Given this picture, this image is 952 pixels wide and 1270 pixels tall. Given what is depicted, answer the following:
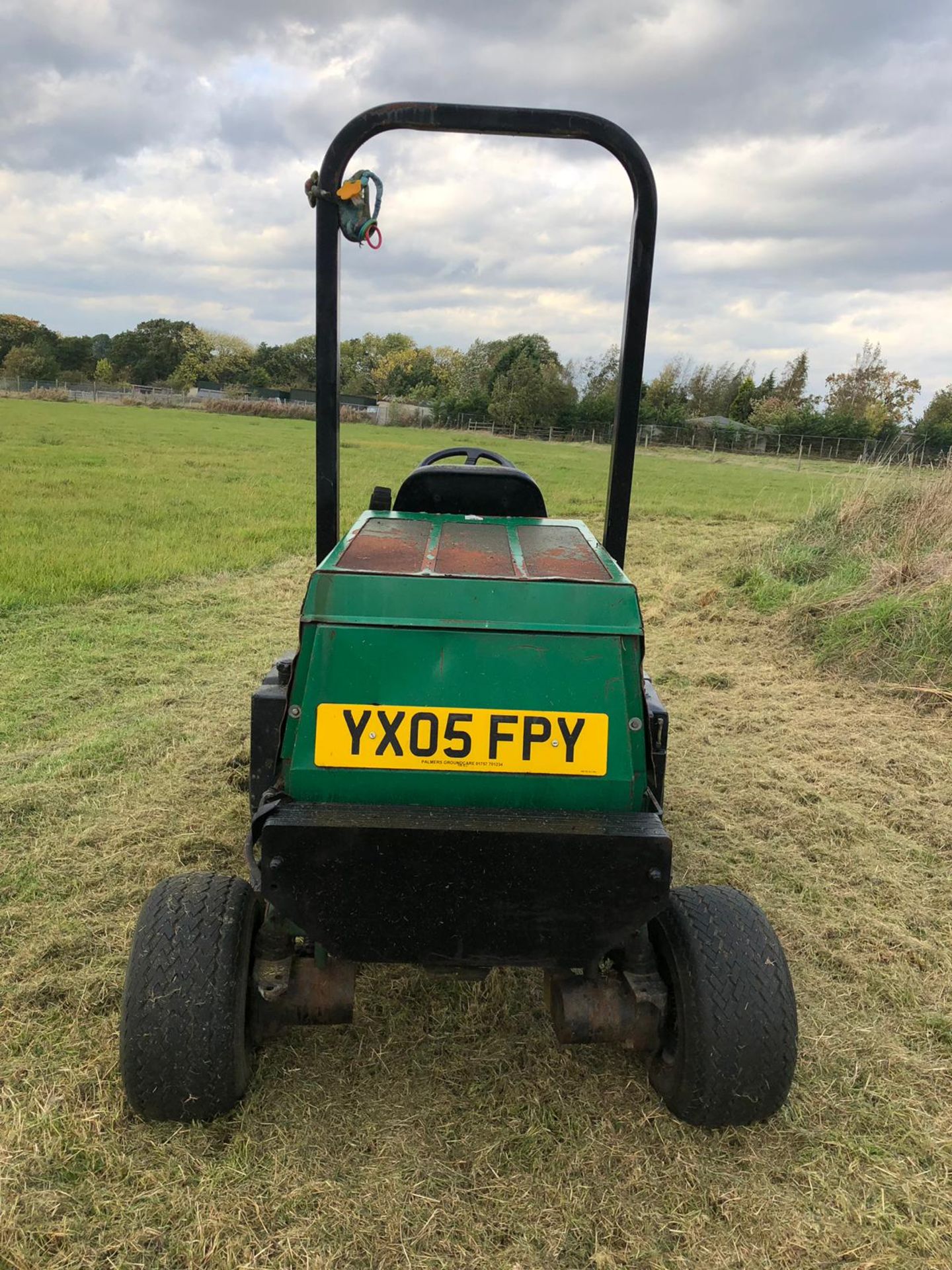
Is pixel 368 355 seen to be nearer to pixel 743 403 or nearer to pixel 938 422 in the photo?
pixel 743 403

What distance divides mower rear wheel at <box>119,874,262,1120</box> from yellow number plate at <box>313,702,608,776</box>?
52cm

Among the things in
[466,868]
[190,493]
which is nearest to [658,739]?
[466,868]

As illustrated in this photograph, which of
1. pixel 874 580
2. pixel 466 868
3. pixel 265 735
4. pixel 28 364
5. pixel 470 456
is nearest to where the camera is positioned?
pixel 466 868

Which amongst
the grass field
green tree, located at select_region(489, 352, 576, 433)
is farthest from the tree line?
the grass field

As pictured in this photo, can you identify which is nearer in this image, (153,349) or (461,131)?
(461,131)

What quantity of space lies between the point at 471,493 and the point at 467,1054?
1.84 metres

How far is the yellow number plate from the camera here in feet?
6.34

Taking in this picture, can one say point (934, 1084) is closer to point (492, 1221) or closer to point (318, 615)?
point (492, 1221)

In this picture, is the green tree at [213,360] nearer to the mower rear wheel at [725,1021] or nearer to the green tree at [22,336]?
the green tree at [22,336]

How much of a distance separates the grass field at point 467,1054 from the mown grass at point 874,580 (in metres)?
0.42

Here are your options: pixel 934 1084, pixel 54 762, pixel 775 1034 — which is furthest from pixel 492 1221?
pixel 54 762

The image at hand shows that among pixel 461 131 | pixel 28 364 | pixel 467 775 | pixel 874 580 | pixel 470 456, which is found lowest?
pixel 874 580

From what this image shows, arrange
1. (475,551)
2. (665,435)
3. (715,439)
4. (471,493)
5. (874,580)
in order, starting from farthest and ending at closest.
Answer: (665,435) < (715,439) < (874,580) < (471,493) < (475,551)

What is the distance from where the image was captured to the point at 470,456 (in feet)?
12.2
